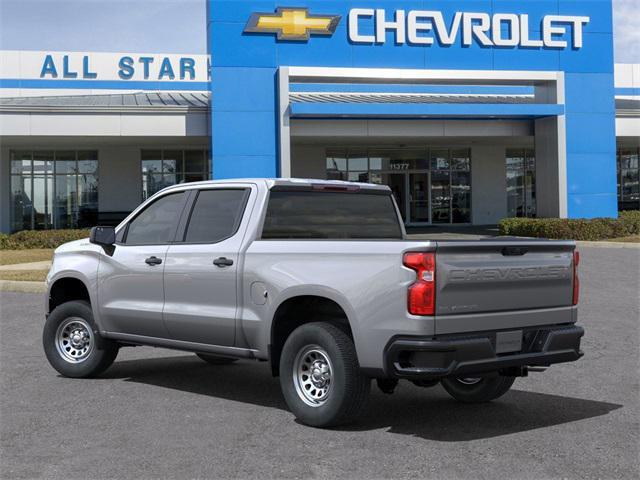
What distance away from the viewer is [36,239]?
86.4 feet

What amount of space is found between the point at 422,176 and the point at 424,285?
3194cm

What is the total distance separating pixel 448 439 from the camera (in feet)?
18.8

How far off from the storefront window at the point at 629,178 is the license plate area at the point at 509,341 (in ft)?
120

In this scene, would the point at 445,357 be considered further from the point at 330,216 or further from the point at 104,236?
the point at 104,236

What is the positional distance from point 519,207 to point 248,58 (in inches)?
639

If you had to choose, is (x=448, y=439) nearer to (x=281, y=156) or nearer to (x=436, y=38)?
(x=281, y=156)

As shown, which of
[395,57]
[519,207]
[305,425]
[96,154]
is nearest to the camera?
[305,425]

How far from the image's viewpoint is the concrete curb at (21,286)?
1572 centimetres

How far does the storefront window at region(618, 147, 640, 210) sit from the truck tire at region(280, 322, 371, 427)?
36986 mm

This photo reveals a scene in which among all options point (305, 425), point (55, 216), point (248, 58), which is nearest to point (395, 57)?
point (248, 58)

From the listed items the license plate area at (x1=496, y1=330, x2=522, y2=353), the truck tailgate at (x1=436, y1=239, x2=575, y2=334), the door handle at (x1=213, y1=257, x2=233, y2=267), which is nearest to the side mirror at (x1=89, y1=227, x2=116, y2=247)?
the door handle at (x1=213, y1=257, x2=233, y2=267)

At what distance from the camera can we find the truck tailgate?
555cm

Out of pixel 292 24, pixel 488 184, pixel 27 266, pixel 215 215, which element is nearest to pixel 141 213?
pixel 215 215

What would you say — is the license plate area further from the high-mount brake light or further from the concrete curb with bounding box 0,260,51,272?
the concrete curb with bounding box 0,260,51,272
